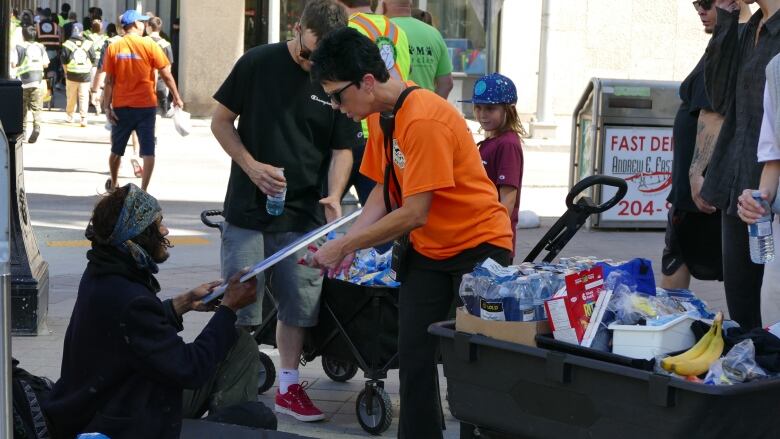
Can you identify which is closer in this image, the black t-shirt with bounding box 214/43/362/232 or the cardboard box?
the cardboard box

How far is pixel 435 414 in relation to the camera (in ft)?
15.3

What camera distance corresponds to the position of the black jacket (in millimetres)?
3980

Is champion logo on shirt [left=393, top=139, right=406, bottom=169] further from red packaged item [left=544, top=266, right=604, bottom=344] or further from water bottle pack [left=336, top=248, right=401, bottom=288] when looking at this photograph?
water bottle pack [left=336, top=248, right=401, bottom=288]

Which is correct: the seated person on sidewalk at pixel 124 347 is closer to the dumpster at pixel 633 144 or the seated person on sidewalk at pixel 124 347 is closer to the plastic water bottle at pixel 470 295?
the plastic water bottle at pixel 470 295

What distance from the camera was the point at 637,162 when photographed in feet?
37.2

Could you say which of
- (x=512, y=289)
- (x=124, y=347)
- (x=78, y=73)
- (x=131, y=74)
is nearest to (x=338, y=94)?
(x=512, y=289)

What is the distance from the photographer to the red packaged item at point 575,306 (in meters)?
3.58

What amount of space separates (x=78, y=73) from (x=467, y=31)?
26.0 feet

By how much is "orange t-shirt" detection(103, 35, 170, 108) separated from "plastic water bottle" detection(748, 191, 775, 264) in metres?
9.04

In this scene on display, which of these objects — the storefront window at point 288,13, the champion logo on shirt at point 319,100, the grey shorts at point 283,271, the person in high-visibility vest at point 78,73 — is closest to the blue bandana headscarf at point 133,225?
the grey shorts at point 283,271

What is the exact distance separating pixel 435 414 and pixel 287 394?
127 cm

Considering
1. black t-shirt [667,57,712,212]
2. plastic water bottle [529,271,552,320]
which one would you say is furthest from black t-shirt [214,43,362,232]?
plastic water bottle [529,271,552,320]

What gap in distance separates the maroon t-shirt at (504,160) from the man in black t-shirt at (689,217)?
3.12ft

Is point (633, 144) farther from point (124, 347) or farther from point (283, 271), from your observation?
point (124, 347)
